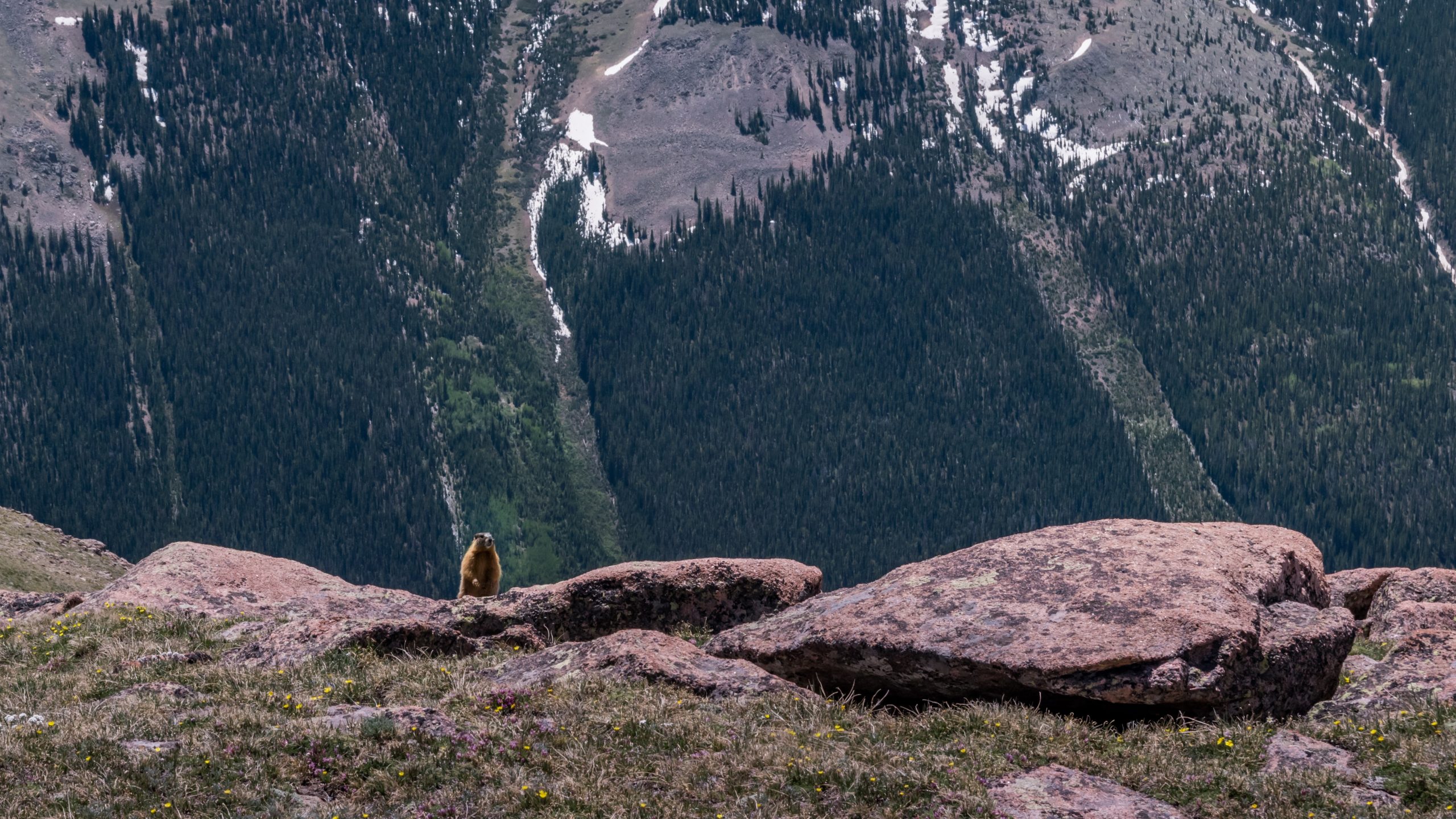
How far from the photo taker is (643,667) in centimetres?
1517

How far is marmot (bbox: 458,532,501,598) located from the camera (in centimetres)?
2398

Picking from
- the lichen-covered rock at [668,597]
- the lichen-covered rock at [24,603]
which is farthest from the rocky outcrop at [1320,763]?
the lichen-covered rock at [24,603]

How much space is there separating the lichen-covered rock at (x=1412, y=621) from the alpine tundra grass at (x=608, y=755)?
3734 millimetres

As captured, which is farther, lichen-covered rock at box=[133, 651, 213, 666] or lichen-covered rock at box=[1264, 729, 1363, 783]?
lichen-covered rock at box=[133, 651, 213, 666]

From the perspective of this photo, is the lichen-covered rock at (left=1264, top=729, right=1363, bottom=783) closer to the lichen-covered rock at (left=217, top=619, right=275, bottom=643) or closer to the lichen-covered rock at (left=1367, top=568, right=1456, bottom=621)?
the lichen-covered rock at (left=1367, top=568, right=1456, bottom=621)

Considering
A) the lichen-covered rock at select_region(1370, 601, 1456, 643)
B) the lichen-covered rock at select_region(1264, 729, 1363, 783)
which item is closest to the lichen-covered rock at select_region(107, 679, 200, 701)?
the lichen-covered rock at select_region(1264, 729, 1363, 783)

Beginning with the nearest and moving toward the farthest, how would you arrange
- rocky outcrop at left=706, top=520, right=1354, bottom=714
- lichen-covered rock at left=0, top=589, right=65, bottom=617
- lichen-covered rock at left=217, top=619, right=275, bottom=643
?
rocky outcrop at left=706, top=520, right=1354, bottom=714
lichen-covered rock at left=217, top=619, right=275, bottom=643
lichen-covered rock at left=0, top=589, right=65, bottom=617

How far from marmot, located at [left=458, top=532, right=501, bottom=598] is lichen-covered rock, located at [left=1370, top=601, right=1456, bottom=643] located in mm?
14248

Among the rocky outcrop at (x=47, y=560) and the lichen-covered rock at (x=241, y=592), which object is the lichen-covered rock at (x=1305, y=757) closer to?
the lichen-covered rock at (x=241, y=592)

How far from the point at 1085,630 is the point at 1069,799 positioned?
121 inches

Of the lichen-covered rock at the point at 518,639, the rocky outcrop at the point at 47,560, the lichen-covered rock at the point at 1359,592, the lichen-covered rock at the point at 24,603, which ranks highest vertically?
the lichen-covered rock at the point at 518,639

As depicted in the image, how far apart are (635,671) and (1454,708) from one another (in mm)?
8791

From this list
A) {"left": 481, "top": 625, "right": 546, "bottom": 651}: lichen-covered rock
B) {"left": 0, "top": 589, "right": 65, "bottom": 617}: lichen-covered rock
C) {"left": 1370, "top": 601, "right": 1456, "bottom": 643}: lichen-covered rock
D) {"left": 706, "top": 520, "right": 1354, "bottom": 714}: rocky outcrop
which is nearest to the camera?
{"left": 706, "top": 520, "right": 1354, "bottom": 714}: rocky outcrop

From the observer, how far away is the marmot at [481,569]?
23984mm
